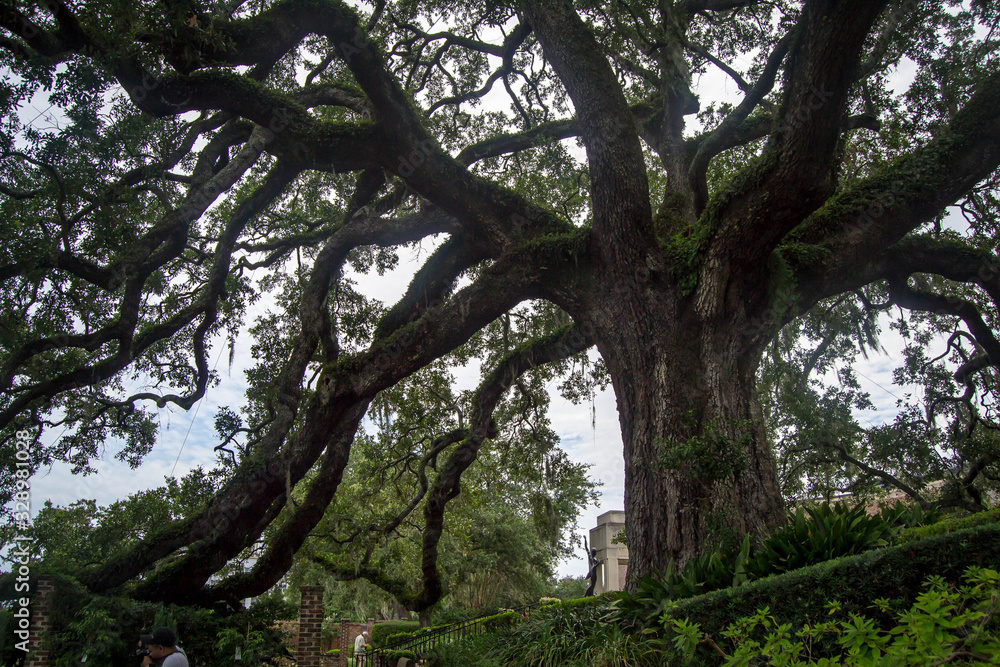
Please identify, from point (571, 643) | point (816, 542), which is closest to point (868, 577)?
point (816, 542)

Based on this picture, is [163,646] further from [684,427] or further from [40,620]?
[684,427]

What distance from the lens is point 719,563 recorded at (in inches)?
193

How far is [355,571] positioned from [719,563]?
8648 mm

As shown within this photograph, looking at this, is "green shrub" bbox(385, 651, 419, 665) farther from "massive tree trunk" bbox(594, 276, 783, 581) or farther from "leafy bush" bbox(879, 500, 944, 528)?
"leafy bush" bbox(879, 500, 944, 528)

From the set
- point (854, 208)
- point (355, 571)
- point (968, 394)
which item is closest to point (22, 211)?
point (355, 571)

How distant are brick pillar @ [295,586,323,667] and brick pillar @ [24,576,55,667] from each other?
352 centimetres

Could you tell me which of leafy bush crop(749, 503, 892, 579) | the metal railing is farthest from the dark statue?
leafy bush crop(749, 503, 892, 579)

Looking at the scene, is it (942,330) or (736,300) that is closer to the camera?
(736,300)

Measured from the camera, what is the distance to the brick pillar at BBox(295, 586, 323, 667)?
944cm

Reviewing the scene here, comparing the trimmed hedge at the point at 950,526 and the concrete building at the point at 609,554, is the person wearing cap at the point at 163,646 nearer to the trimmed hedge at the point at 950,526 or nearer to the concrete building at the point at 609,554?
the trimmed hedge at the point at 950,526

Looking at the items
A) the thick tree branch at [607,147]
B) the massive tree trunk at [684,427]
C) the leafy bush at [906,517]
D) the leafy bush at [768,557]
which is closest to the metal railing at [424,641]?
the massive tree trunk at [684,427]

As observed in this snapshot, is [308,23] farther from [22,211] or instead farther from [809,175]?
[809,175]

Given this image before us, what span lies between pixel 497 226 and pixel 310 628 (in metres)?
7.24

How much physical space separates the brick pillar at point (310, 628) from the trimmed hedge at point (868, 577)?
777 cm
